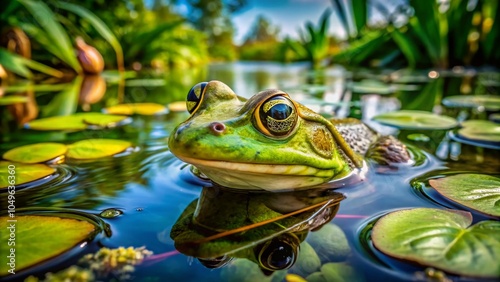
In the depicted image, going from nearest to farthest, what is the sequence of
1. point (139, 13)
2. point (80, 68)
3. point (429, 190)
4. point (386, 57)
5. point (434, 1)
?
point (429, 190), point (434, 1), point (80, 68), point (386, 57), point (139, 13)

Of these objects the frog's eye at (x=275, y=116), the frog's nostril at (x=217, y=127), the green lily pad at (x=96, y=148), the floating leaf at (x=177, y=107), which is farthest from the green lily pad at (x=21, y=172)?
the floating leaf at (x=177, y=107)

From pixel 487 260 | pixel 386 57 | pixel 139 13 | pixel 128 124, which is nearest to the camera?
pixel 487 260

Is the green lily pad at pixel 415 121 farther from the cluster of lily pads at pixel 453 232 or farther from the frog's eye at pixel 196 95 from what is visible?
the frog's eye at pixel 196 95

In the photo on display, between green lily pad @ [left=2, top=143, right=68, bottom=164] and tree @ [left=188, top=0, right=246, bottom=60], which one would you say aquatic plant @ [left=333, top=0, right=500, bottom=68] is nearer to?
green lily pad @ [left=2, top=143, right=68, bottom=164]

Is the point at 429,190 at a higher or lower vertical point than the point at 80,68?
lower

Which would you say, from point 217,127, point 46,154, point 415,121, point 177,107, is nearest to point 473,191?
point 217,127

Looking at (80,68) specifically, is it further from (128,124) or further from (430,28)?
(430,28)

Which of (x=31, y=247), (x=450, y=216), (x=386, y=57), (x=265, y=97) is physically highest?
(x=386, y=57)

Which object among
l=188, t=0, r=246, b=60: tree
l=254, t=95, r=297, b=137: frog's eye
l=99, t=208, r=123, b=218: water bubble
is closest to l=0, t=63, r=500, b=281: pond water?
l=99, t=208, r=123, b=218: water bubble

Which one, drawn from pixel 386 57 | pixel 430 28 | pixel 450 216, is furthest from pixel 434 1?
pixel 450 216
